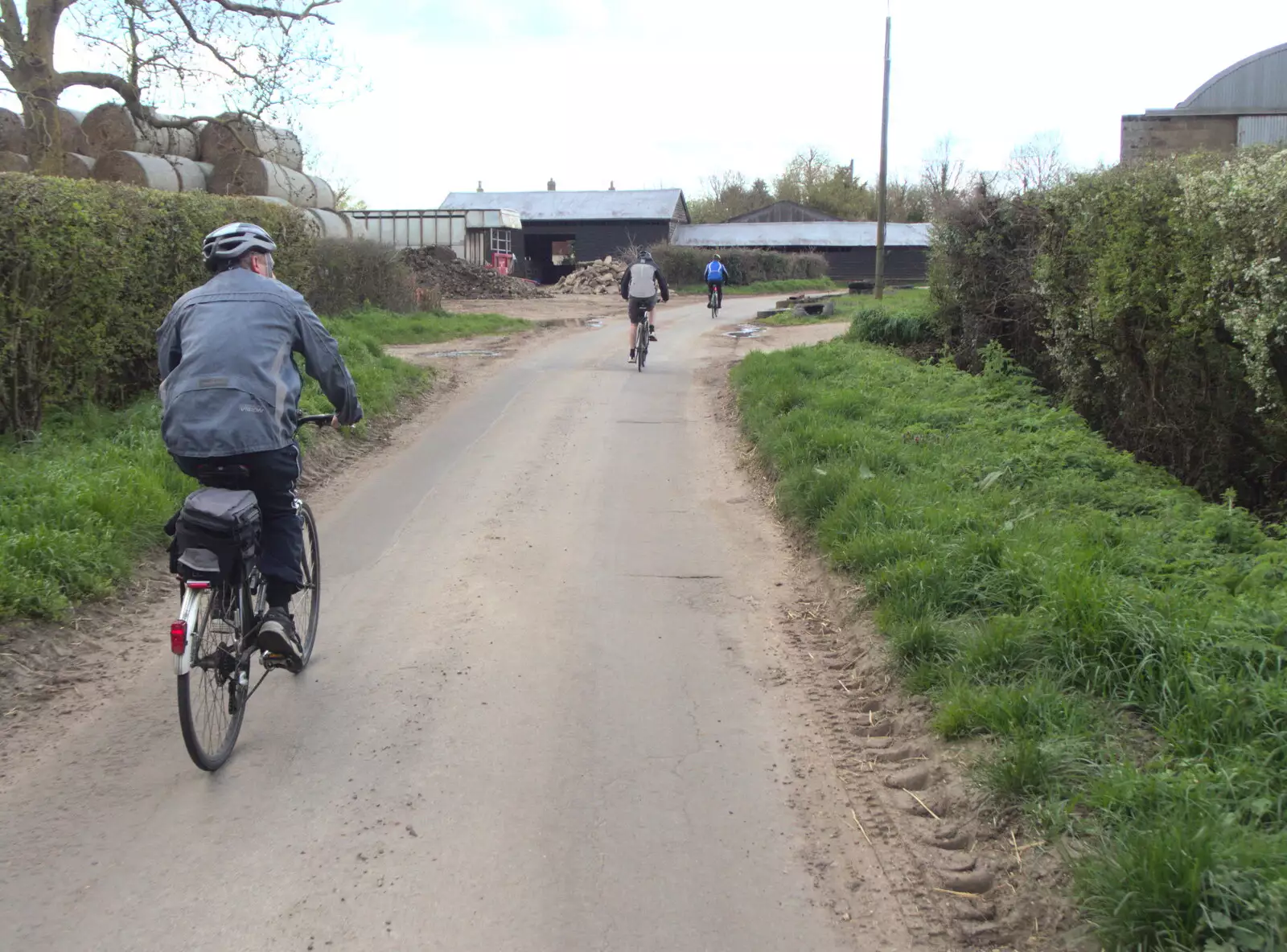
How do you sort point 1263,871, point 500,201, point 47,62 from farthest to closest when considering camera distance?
point 500,201 → point 47,62 → point 1263,871

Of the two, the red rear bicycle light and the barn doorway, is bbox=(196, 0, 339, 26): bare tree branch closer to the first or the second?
the red rear bicycle light

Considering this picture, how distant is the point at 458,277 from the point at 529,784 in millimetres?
33699

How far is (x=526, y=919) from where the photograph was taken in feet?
10.5

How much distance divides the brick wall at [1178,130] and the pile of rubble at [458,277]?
1995cm

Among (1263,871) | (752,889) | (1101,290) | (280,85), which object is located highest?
(280,85)

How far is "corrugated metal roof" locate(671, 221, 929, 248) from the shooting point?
58562 mm

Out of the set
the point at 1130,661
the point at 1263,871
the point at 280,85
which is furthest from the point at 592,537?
the point at 280,85

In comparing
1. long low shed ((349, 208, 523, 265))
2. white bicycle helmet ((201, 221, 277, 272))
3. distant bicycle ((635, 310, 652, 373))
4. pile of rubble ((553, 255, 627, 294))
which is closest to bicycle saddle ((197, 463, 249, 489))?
white bicycle helmet ((201, 221, 277, 272))

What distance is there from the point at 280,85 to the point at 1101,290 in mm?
13633

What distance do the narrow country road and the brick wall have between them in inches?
785

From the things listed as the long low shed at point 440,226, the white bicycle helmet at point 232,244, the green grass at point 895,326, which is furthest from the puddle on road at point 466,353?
the long low shed at point 440,226

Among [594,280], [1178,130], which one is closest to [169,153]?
[1178,130]

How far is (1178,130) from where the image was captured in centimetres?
2317

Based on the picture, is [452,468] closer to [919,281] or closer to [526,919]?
[526,919]
